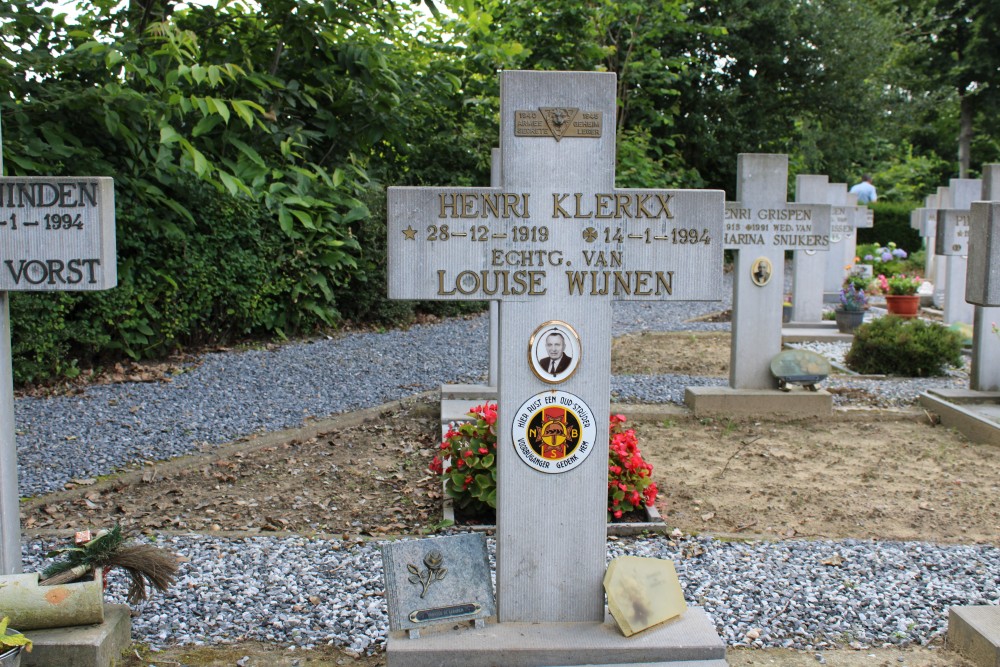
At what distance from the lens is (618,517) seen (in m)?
5.07

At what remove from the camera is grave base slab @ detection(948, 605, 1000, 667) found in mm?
3416

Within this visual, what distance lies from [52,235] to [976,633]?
3.63m

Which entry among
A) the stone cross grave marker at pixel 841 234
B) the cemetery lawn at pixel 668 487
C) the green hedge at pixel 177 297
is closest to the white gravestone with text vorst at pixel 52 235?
the cemetery lawn at pixel 668 487

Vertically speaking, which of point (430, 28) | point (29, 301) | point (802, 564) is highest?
point (430, 28)

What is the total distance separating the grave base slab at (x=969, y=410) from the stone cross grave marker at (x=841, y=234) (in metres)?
7.90

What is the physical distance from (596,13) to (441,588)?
14350 mm

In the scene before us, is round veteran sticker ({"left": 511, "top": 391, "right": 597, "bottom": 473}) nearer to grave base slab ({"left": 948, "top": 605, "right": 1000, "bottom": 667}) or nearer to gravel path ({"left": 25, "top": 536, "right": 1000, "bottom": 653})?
gravel path ({"left": 25, "top": 536, "right": 1000, "bottom": 653})

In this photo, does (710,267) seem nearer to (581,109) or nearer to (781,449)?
(581,109)

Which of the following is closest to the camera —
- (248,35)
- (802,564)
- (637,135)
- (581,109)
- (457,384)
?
(581,109)

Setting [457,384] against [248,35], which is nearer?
[457,384]

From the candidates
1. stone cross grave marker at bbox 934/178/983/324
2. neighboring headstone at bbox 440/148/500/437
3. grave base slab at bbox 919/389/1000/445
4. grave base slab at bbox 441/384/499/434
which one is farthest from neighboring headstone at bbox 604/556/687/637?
stone cross grave marker at bbox 934/178/983/324

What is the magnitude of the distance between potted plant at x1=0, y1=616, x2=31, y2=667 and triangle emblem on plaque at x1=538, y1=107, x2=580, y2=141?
2.31 metres

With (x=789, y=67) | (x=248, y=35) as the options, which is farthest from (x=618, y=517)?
(x=789, y=67)

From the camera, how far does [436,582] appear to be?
3373mm
